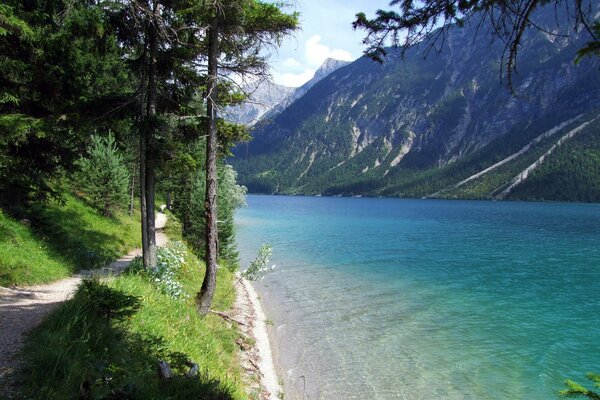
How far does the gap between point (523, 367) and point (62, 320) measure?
51.3ft

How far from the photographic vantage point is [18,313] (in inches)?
357

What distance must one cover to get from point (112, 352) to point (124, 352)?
0.24 metres

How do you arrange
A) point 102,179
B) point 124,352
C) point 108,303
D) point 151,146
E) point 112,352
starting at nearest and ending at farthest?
1. point 112,352
2. point 124,352
3. point 108,303
4. point 151,146
5. point 102,179

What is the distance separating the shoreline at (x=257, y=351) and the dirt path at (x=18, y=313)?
5.96 m

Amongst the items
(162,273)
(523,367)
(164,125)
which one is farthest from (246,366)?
(523,367)

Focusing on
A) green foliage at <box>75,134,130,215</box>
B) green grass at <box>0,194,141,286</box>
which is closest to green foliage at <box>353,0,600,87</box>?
green grass at <box>0,194,141,286</box>

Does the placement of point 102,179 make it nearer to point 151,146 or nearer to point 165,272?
point 151,146

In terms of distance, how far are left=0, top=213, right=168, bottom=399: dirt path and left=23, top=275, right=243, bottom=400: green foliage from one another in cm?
24

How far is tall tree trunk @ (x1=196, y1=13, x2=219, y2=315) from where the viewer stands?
1227cm

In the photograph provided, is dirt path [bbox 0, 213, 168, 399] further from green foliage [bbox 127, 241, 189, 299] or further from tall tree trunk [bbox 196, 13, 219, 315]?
tall tree trunk [bbox 196, 13, 219, 315]

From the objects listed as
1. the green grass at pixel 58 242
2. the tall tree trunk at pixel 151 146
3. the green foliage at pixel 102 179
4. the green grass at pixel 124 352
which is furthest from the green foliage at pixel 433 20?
the green foliage at pixel 102 179

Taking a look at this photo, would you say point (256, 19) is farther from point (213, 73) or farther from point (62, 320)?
point (62, 320)

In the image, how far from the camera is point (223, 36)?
12.5 meters

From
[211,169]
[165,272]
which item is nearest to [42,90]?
[211,169]
